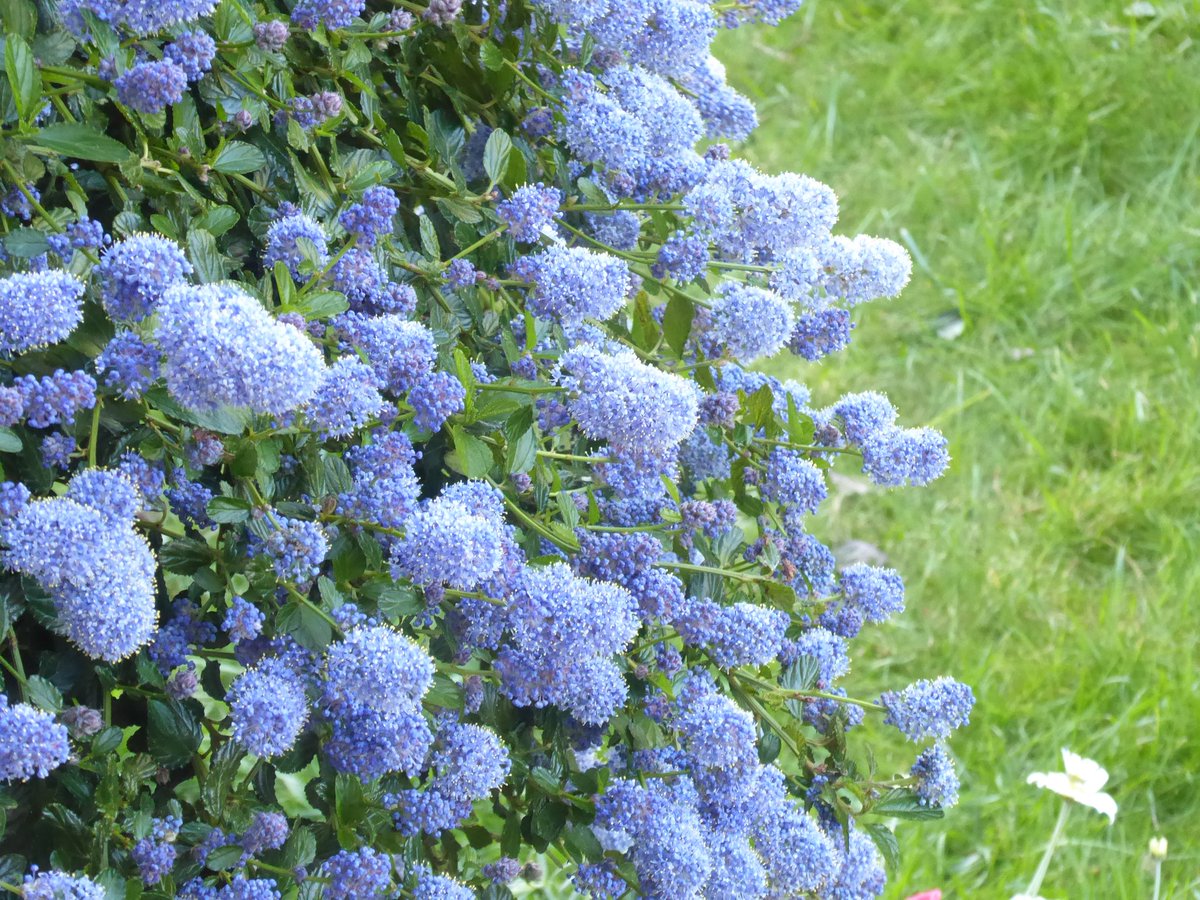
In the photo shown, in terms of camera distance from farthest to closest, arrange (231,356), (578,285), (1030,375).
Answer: (1030,375) < (578,285) < (231,356)

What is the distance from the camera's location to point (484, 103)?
1.53 m

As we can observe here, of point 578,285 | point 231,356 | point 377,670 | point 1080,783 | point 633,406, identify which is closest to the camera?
point 231,356

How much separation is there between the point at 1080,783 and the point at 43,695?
1.39 metres

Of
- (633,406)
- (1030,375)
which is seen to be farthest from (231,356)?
(1030,375)

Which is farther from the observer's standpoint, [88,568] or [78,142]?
[78,142]

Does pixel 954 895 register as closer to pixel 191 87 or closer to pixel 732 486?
pixel 732 486

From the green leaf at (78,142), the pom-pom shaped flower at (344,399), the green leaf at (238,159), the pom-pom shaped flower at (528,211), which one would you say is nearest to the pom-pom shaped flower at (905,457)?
the pom-pom shaped flower at (528,211)

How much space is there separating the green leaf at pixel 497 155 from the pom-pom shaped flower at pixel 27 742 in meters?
0.67

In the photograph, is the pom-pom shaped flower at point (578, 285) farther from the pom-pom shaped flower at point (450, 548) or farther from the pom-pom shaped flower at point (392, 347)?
the pom-pom shaped flower at point (450, 548)

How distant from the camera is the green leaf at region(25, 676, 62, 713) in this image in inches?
42.1

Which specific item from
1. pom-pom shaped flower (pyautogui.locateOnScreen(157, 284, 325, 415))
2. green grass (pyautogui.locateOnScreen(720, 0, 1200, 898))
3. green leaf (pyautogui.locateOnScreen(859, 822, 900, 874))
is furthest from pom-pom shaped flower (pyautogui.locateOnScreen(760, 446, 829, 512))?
green grass (pyautogui.locateOnScreen(720, 0, 1200, 898))

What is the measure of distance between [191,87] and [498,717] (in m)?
0.64

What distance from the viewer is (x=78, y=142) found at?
1.11 metres

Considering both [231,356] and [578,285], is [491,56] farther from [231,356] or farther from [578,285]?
[231,356]
